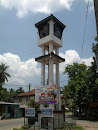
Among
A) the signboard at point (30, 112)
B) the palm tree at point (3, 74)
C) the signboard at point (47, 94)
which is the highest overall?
the palm tree at point (3, 74)

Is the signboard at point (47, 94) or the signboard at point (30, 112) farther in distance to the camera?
the signboard at point (47, 94)

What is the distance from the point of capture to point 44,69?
19.7 metres

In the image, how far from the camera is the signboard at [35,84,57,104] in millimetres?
16473

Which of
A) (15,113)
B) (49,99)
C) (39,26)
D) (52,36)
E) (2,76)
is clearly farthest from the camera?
(2,76)

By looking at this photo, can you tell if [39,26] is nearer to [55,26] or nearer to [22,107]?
[55,26]

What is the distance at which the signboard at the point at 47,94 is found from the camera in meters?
16.5

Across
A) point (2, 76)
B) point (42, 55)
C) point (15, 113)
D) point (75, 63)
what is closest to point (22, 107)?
point (15, 113)

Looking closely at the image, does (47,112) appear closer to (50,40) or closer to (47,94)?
(47,94)

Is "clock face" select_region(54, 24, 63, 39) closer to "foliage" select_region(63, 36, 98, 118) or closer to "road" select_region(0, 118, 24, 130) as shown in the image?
"foliage" select_region(63, 36, 98, 118)

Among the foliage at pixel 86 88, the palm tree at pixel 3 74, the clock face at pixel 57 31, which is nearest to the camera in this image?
the clock face at pixel 57 31

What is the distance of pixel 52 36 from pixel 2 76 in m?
31.7

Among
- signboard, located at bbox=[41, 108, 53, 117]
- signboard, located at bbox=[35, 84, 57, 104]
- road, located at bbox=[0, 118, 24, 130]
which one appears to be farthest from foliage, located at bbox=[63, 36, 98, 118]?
road, located at bbox=[0, 118, 24, 130]

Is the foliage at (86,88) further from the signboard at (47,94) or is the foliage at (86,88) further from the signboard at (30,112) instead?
the signboard at (30,112)

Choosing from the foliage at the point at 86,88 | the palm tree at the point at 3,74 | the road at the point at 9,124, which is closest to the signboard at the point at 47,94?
the road at the point at 9,124
